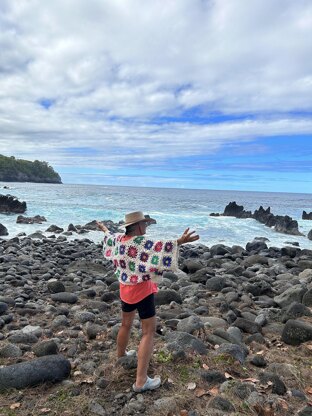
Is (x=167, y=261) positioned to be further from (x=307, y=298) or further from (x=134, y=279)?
(x=307, y=298)

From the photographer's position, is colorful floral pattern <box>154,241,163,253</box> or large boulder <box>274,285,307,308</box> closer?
colorful floral pattern <box>154,241,163,253</box>

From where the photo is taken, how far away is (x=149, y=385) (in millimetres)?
4102

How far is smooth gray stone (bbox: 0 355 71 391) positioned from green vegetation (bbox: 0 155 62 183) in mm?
160616

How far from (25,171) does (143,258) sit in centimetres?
16725

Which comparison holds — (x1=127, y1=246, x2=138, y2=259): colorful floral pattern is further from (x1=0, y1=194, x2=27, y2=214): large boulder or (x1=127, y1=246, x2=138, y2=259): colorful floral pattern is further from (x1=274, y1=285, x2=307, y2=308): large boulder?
(x1=0, y1=194, x2=27, y2=214): large boulder

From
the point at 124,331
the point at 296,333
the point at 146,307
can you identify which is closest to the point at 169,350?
the point at 124,331

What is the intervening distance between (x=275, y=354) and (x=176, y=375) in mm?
1646

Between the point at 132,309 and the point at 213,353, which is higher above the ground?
the point at 132,309


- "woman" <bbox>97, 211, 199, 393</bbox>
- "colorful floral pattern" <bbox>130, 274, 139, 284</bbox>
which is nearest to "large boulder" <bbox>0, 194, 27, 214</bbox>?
"woman" <bbox>97, 211, 199, 393</bbox>

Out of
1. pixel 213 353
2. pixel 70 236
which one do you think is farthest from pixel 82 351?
pixel 70 236

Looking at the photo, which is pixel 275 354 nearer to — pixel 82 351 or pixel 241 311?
pixel 241 311

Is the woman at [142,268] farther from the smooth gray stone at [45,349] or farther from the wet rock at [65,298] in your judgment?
the wet rock at [65,298]

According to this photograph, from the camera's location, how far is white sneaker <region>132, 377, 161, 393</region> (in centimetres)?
407

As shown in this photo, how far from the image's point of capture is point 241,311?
741 centimetres
